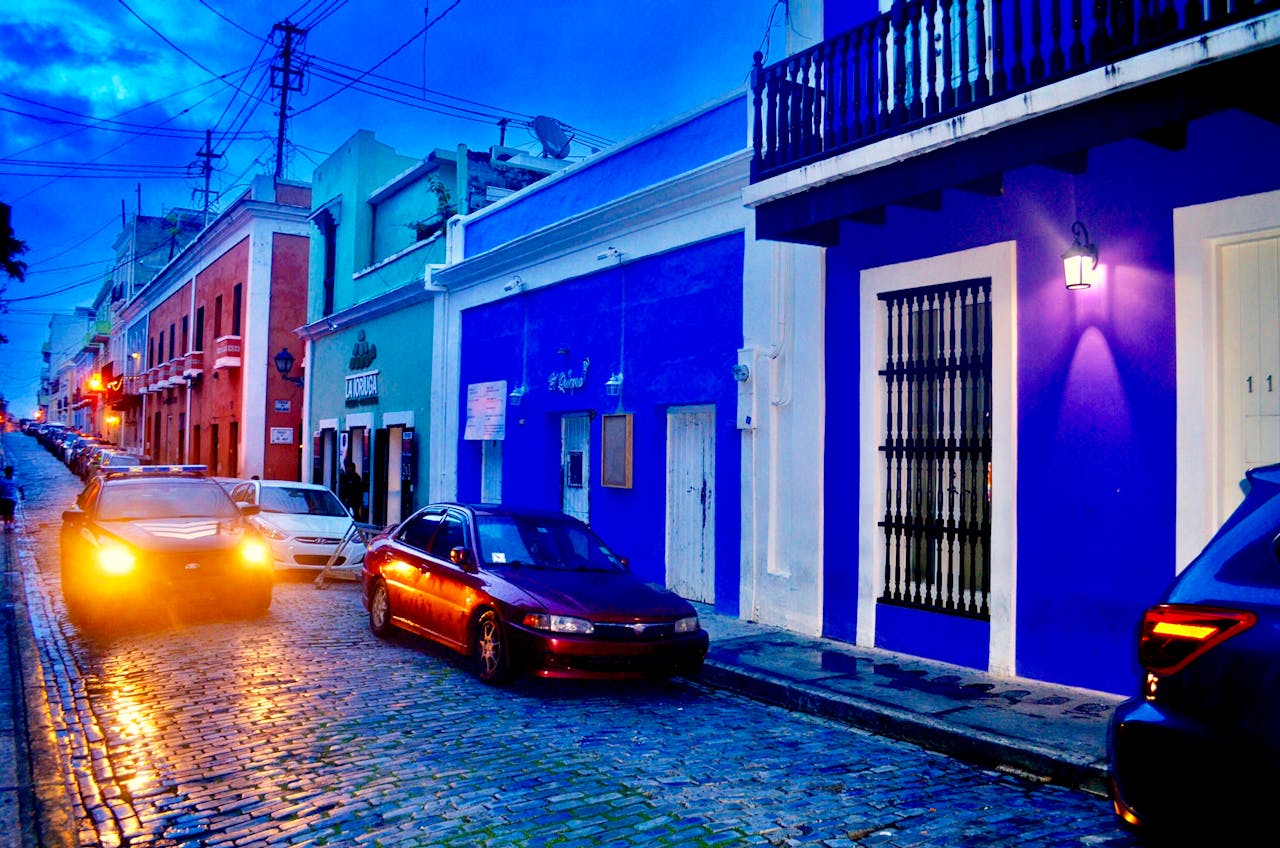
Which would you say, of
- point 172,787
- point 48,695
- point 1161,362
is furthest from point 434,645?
point 1161,362

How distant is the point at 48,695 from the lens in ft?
25.1

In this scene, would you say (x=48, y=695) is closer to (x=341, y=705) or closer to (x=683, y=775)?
(x=341, y=705)

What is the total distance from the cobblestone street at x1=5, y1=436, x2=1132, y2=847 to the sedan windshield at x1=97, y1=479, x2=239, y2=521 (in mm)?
2592

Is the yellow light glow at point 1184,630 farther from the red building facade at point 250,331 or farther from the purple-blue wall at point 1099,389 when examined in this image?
the red building facade at point 250,331

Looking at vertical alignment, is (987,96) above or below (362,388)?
above

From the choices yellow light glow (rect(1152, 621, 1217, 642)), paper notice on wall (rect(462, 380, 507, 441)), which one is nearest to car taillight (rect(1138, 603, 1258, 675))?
yellow light glow (rect(1152, 621, 1217, 642))

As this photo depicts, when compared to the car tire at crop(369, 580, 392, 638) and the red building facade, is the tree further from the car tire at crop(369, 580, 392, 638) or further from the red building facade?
the red building facade

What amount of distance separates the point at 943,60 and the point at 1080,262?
78.1 inches

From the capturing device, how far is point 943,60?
8086 millimetres

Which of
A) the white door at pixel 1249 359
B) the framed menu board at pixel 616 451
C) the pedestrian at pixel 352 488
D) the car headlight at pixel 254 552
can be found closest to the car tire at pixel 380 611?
the car headlight at pixel 254 552

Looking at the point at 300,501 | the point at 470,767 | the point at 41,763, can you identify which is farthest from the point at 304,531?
the point at 470,767

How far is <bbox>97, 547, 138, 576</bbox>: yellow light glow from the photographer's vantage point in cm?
1024

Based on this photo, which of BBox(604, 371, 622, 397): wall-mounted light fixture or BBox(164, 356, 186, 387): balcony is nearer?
BBox(604, 371, 622, 397): wall-mounted light fixture

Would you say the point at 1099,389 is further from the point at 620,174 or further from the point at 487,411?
the point at 487,411
